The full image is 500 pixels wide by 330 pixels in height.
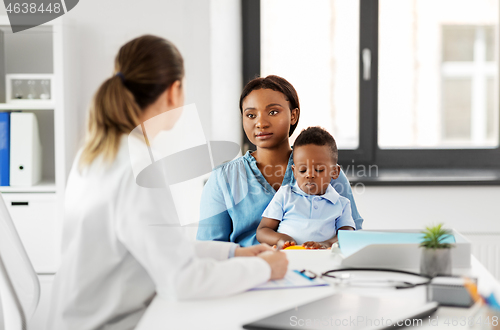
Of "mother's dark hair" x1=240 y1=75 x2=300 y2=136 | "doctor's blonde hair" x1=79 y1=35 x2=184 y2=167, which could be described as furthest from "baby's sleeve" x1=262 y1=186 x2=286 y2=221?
"doctor's blonde hair" x1=79 y1=35 x2=184 y2=167

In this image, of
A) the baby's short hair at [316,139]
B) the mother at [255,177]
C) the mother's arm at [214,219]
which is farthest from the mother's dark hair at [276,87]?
the mother's arm at [214,219]

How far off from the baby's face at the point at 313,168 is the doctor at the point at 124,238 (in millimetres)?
591

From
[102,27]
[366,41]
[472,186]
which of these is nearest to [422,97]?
[366,41]

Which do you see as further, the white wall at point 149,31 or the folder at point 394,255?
the white wall at point 149,31

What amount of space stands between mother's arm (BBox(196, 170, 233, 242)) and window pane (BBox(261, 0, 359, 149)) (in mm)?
1161

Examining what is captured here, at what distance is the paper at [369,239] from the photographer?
1.10 metres

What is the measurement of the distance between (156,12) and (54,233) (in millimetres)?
1170

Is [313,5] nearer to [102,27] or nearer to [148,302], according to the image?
[102,27]

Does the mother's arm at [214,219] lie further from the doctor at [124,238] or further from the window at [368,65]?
the window at [368,65]

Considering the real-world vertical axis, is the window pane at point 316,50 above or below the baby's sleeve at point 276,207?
above

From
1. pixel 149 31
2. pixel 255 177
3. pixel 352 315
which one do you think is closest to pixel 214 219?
pixel 255 177

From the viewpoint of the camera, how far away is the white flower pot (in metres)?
0.95

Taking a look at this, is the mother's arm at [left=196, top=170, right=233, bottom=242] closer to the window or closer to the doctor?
the doctor

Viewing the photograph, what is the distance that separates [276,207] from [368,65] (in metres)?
1.33
